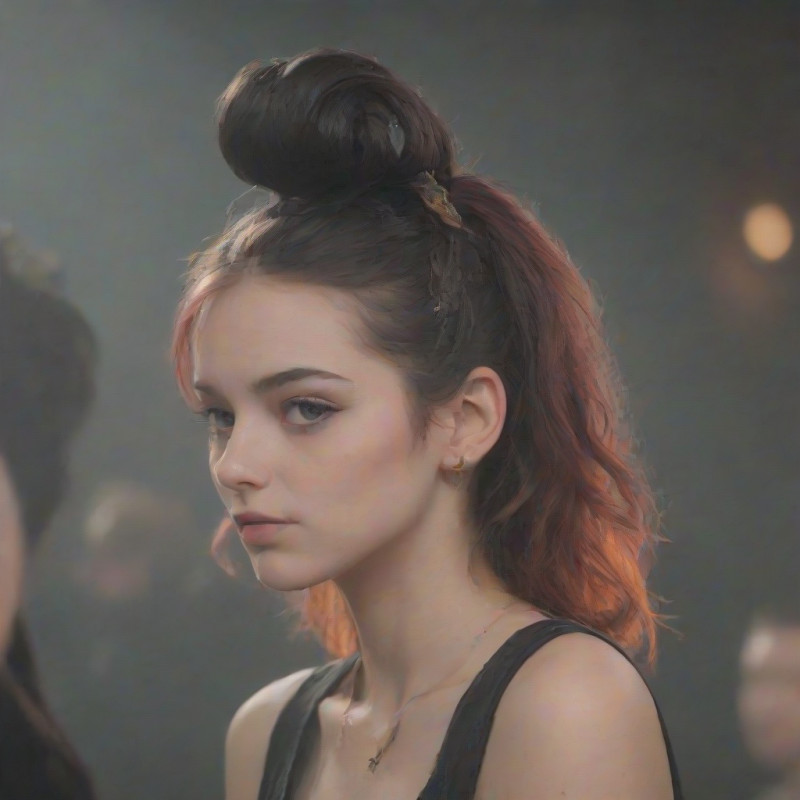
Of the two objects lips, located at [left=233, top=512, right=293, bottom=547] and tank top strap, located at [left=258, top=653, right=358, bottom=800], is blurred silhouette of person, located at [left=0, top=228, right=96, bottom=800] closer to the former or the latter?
tank top strap, located at [left=258, top=653, right=358, bottom=800]

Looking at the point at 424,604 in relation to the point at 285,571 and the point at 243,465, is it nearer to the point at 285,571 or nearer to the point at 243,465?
the point at 285,571

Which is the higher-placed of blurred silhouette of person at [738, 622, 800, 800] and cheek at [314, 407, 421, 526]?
cheek at [314, 407, 421, 526]

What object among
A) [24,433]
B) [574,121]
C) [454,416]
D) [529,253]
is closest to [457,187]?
[529,253]

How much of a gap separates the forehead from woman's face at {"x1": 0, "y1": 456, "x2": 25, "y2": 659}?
99 centimetres

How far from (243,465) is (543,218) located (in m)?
1.21

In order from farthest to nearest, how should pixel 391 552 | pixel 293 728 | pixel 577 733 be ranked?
pixel 293 728 → pixel 391 552 → pixel 577 733

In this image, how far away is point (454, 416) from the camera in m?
1.44

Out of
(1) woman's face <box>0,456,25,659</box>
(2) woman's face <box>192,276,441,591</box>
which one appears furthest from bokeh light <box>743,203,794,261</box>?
(1) woman's face <box>0,456,25,659</box>

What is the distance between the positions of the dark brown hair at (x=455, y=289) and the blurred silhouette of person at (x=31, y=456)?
809mm

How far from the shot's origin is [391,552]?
4.72ft

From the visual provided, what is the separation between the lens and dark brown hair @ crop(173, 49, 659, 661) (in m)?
1.41

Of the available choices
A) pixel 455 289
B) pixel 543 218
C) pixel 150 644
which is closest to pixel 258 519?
pixel 455 289

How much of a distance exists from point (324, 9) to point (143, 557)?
1.18 meters

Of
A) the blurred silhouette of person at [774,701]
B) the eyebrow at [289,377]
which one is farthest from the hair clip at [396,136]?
the blurred silhouette of person at [774,701]
